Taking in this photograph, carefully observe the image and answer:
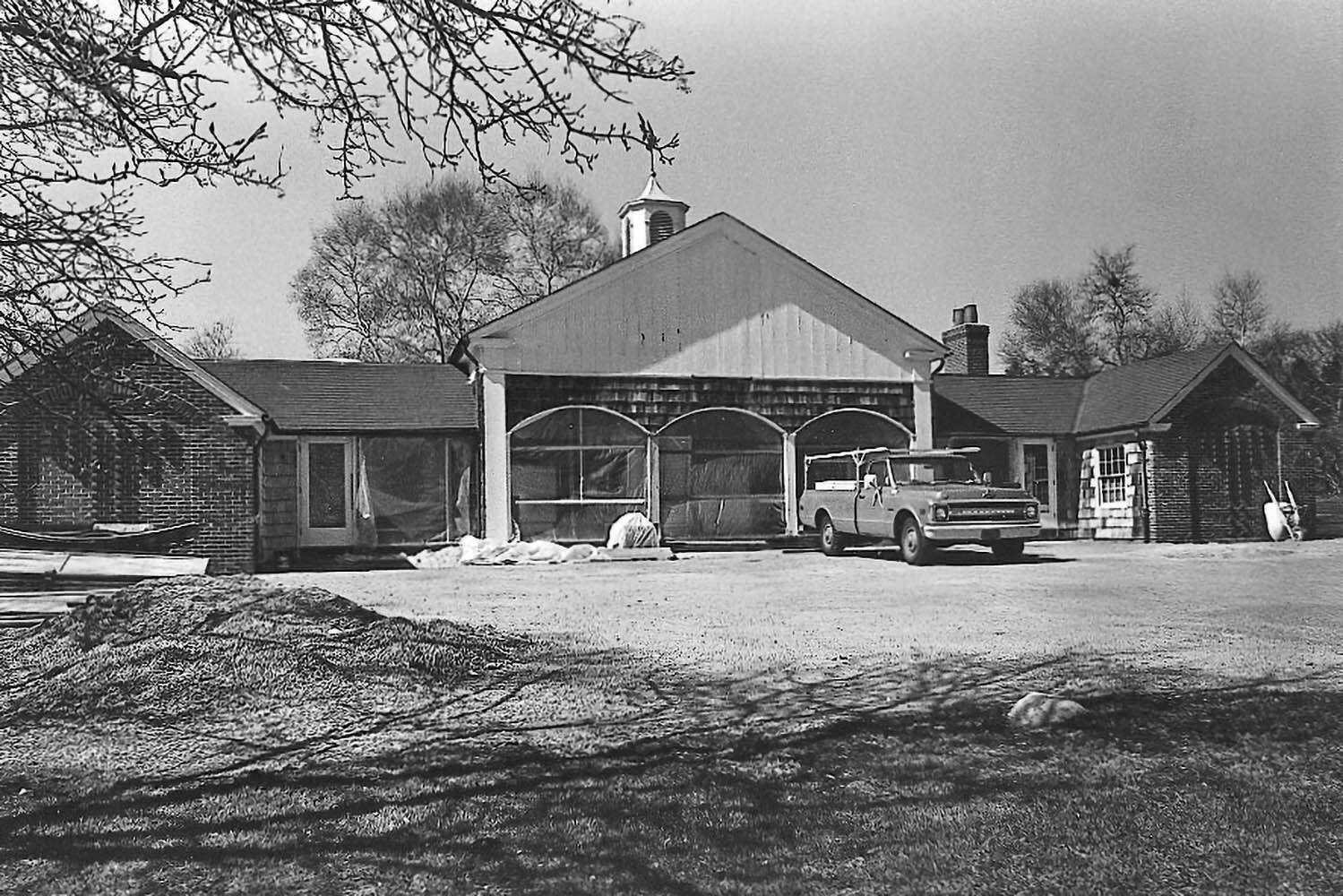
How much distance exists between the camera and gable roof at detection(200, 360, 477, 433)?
69.4 feet

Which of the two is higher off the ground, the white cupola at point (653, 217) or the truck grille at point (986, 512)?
the white cupola at point (653, 217)

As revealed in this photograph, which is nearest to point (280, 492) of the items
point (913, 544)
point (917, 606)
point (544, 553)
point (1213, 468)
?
point (544, 553)

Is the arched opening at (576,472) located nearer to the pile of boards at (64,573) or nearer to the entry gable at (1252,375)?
the pile of boards at (64,573)

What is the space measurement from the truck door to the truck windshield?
26cm

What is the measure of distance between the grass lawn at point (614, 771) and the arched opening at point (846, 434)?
1368 cm

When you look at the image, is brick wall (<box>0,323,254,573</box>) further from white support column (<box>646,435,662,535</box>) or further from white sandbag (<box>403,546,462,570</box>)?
white support column (<box>646,435,662,535</box>)

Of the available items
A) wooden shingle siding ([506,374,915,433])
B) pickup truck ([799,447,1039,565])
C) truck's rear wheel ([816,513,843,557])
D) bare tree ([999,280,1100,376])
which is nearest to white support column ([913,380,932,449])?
wooden shingle siding ([506,374,915,433])

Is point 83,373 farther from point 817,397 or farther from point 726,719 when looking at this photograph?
point 817,397

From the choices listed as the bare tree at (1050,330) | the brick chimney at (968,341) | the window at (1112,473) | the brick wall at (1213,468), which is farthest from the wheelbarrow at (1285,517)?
the brick chimney at (968,341)

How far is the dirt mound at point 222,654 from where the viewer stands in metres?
7.02

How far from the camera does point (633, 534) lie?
20.3 metres

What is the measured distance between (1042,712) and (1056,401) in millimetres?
20427

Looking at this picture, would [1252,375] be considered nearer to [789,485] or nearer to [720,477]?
[789,485]

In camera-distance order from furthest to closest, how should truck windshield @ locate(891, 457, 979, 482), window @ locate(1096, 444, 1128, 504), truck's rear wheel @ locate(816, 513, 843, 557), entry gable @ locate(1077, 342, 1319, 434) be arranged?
window @ locate(1096, 444, 1128, 504), truck's rear wheel @ locate(816, 513, 843, 557), truck windshield @ locate(891, 457, 979, 482), entry gable @ locate(1077, 342, 1319, 434)
